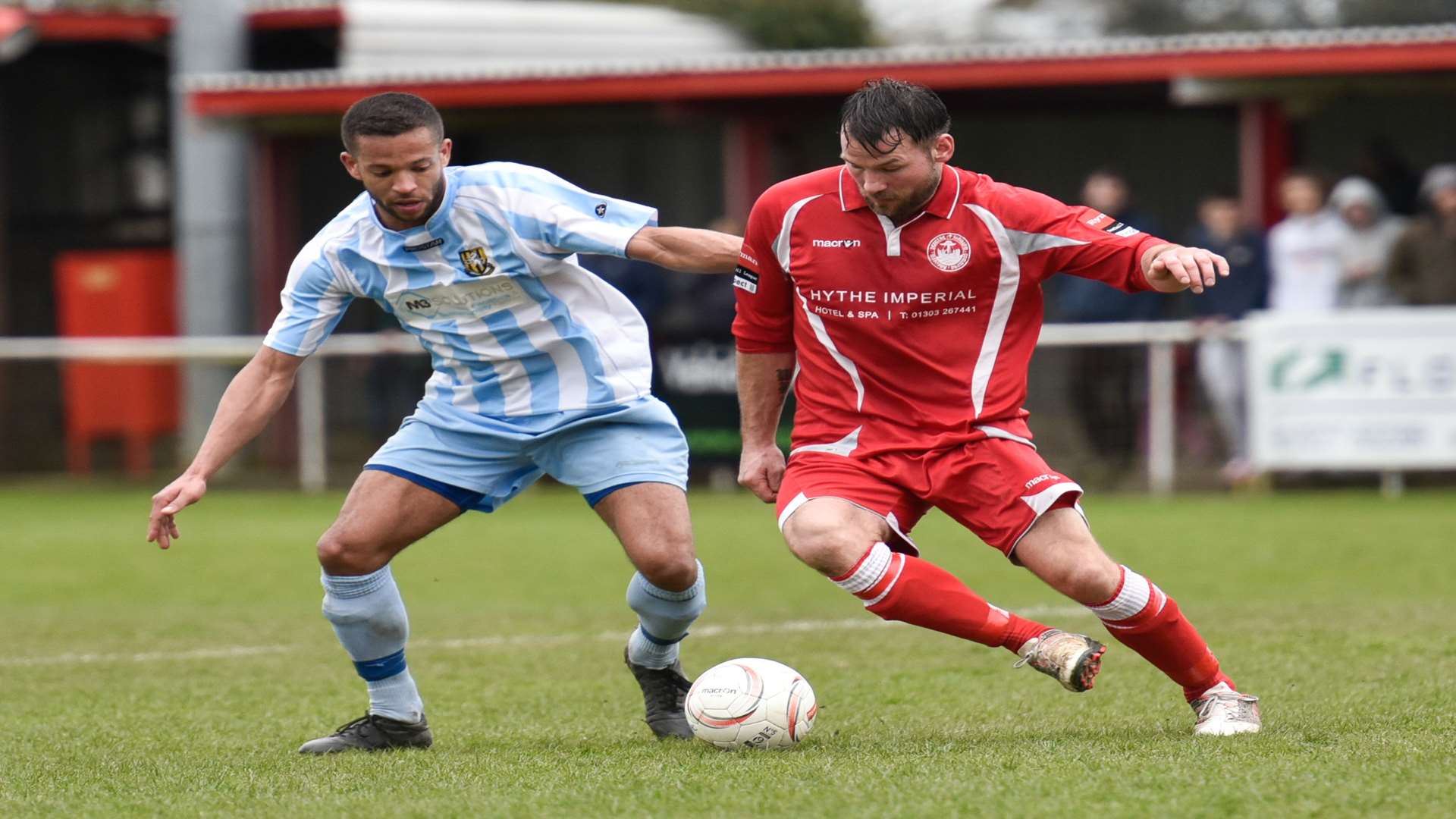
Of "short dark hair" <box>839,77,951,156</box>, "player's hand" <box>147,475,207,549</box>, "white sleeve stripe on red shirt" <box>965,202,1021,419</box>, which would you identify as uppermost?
"short dark hair" <box>839,77,951,156</box>

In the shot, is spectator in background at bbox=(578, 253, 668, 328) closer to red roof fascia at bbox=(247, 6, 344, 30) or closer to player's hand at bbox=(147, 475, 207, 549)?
red roof fascia at bbox=(247, 6, 344, 30)

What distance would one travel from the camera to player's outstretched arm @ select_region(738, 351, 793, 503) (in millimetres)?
5582

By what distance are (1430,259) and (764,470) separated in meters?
8.83

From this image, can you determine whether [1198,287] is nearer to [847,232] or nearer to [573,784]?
[847,232]

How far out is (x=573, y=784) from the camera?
4727mm

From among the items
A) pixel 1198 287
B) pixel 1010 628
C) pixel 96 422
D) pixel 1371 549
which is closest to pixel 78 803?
pixel 1010 628

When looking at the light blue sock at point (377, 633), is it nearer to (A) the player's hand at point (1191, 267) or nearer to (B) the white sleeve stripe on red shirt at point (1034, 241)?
(B) the white sleeve stripe on red shirt at point (1034, 241)

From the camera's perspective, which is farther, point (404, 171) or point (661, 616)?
point (661, 616)

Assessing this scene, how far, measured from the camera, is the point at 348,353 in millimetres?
14344

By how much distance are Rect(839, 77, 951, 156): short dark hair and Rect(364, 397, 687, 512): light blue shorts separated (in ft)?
3.73

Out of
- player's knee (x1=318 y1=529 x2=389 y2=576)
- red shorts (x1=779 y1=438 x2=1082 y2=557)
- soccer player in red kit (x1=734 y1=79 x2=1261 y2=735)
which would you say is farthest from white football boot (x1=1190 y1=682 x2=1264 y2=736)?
player's knee (x1=318 y1=529 x2=389 y2=576)

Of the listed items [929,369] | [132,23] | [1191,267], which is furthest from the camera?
[132,23]

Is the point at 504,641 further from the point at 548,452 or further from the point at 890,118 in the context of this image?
the point at 890,118

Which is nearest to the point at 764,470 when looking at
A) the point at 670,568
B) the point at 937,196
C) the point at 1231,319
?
the point at 670,568
